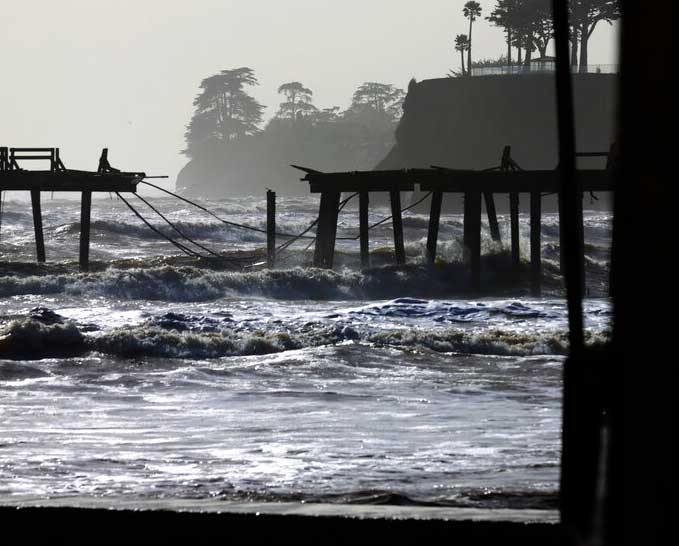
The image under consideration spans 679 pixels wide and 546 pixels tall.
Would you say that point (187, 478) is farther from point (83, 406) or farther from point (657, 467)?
point (657, 467)

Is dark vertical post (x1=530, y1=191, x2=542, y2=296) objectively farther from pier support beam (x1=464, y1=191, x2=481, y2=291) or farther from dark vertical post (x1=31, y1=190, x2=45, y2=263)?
dark vertical post (x1=31, y1=190, x2=45, y2=263)

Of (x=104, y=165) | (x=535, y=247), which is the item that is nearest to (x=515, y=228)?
(x=535, y=247)

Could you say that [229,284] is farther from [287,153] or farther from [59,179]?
[287,153]

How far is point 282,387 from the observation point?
1336 cm

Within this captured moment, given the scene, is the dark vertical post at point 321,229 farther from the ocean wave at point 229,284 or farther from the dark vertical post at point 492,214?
the dark vertical post at point 492,214

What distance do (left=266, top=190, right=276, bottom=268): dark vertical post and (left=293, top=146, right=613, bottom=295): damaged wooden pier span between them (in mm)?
1254

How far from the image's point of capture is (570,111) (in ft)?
6.02

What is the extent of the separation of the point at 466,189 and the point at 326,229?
470 centimetres

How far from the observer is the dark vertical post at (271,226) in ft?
108

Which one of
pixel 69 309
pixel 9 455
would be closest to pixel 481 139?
pixel 69 309

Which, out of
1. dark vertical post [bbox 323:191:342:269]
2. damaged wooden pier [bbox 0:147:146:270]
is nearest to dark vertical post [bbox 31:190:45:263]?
damaged wooden pier [bbox 0:147:146:270]

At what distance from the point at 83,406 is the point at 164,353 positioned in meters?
5.74

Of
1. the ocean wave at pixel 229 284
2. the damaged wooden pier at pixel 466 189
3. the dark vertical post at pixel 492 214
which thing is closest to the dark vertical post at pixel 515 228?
the damaged wooden pier at pixel 466 189

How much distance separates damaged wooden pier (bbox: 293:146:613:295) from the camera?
29.6m
